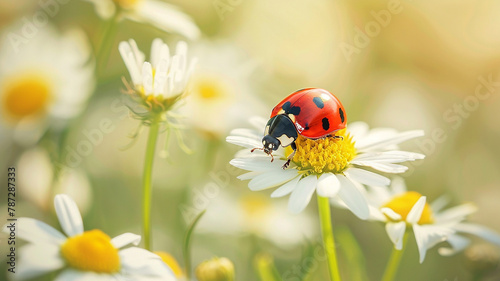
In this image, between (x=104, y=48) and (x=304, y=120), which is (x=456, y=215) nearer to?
(x=304, y=120)

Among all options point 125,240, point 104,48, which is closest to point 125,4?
point 104,48

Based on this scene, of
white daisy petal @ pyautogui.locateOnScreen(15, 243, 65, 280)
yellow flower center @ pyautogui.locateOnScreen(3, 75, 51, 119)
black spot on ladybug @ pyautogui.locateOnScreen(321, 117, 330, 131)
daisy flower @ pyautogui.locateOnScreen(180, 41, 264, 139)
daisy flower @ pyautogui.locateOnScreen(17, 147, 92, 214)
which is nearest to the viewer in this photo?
white daisy petal @ pyautogui.locateOnScreen(15, 243, 65, 280)

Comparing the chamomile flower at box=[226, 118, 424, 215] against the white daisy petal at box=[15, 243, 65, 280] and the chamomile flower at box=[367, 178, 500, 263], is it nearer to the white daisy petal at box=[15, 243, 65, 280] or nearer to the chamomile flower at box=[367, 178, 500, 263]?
the chamomile flower at box=[367, 178, 500, 263]

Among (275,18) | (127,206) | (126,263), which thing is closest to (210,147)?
(127,206)

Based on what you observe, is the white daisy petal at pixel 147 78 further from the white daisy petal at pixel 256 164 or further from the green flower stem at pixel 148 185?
the white daisy petal at pixel 256 164

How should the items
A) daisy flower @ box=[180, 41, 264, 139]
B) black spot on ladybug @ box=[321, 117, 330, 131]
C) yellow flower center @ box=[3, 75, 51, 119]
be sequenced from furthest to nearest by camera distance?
daisy flower @ box=[180, 41, 264, 139], yellow flower center @ box=[3, 75, 51, 119], black spot on ladybug @ box=[321, 117, 330, 131]

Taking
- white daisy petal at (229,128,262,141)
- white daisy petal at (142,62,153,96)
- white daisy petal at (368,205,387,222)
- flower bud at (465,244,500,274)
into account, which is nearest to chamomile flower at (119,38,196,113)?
white daisy petal at (142,62,153,96)
